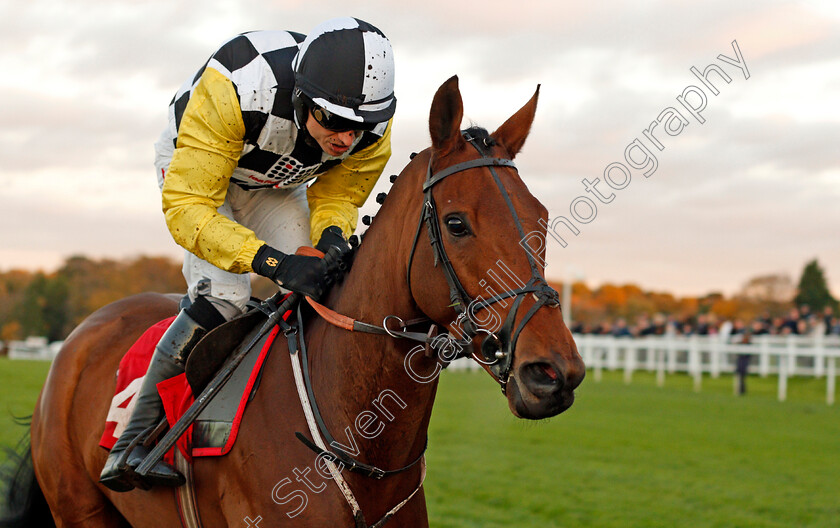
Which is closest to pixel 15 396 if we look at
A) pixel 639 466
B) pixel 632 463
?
pixel 632 463

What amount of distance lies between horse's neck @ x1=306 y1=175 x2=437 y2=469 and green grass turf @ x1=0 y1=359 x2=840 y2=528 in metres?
0.76

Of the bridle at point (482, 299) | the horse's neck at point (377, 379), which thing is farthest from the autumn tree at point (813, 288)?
the bridle at point (482, 299)

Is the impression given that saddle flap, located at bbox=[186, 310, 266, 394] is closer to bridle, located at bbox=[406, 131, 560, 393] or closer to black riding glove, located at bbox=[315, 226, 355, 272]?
black riding glove, located at bbox=[315, 226, 355, 272]

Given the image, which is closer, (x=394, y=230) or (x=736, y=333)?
(x=394, y=230)

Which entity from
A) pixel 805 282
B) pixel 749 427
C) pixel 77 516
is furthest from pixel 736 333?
pixel 805 282

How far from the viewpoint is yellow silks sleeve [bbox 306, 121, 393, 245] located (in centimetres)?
383

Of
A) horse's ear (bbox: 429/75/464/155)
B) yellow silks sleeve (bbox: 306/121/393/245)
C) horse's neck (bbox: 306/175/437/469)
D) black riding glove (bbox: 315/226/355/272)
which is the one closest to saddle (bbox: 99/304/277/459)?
horse's neck (bbox: 306/175/437/469)

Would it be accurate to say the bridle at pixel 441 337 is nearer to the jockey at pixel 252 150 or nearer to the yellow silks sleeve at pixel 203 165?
the jockey at pixel 252 150

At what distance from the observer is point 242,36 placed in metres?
3.53

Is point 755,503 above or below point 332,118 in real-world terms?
below

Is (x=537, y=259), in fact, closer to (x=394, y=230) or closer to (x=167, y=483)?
(x=394, y=230)

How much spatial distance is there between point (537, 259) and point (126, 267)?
6253 centimetres

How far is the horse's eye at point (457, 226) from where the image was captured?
268 cm

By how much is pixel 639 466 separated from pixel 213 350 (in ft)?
24.8
